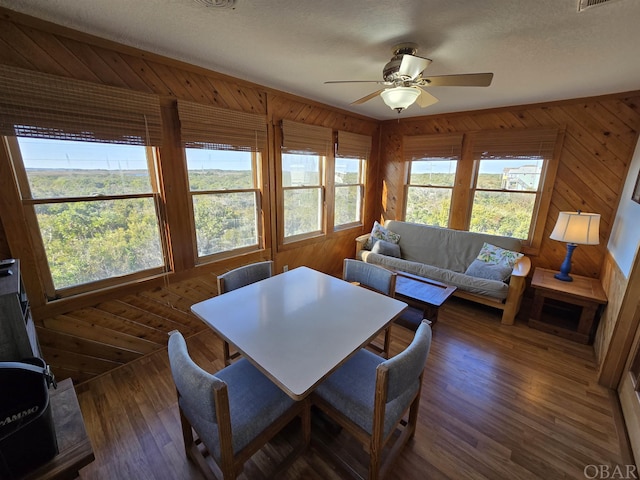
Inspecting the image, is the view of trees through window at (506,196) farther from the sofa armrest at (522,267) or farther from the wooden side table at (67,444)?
the wooden side table at (67,444)

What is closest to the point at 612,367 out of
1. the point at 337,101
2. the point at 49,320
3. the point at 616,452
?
the point at 616,452

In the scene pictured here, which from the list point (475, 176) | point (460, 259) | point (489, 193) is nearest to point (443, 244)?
point (460, 259)

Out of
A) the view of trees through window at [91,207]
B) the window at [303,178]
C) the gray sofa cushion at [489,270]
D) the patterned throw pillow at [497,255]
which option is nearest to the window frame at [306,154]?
the window at [303,178]

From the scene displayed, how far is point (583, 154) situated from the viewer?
2963 millimetres

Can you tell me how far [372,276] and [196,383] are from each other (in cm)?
147

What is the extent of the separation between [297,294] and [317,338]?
53 centimetres

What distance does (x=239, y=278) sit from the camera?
2045mm

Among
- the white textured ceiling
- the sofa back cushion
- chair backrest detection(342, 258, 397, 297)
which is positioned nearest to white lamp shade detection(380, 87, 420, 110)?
the white textured ceiling

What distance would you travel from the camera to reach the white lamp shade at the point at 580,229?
102 inches

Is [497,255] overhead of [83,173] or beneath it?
beneath

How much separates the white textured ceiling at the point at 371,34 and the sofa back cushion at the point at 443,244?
5.73 ft

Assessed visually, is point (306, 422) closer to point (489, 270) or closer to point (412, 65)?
point (412, 65)

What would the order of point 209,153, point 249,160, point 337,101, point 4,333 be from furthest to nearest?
point 337,101, point 249,160, point 209,153, point 4,333

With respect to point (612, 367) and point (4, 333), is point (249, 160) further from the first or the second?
point (612, 367)
